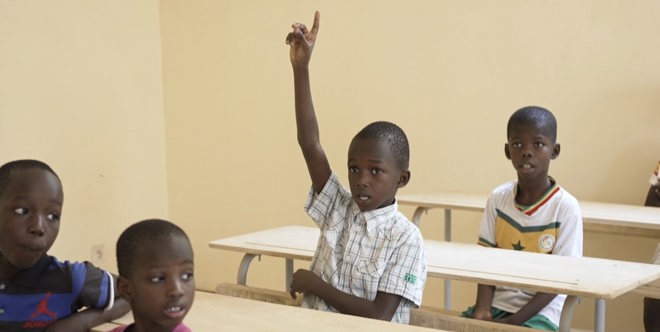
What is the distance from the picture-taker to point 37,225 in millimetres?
1923

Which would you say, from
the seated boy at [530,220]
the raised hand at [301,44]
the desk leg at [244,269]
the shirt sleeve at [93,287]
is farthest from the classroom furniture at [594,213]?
the shirt sleeve at [93,287]

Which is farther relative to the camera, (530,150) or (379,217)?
(530,150)

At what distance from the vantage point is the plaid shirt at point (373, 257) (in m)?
2.30

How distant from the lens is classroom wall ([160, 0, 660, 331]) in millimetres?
4074

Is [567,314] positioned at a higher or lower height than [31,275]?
lower

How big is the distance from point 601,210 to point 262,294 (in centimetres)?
180

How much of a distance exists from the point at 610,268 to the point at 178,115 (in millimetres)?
A: 3544

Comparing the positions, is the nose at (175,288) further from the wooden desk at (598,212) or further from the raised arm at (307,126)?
the wooden desk at (598,212)

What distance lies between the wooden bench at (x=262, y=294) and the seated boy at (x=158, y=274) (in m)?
0.90

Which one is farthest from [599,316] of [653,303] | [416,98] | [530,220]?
[416,98]

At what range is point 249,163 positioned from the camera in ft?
17.2

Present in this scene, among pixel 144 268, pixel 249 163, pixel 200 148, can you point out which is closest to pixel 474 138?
pixel 249 163

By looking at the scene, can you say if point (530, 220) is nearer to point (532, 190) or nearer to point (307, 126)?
point (532, 190)

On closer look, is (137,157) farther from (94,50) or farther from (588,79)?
(588,79)
